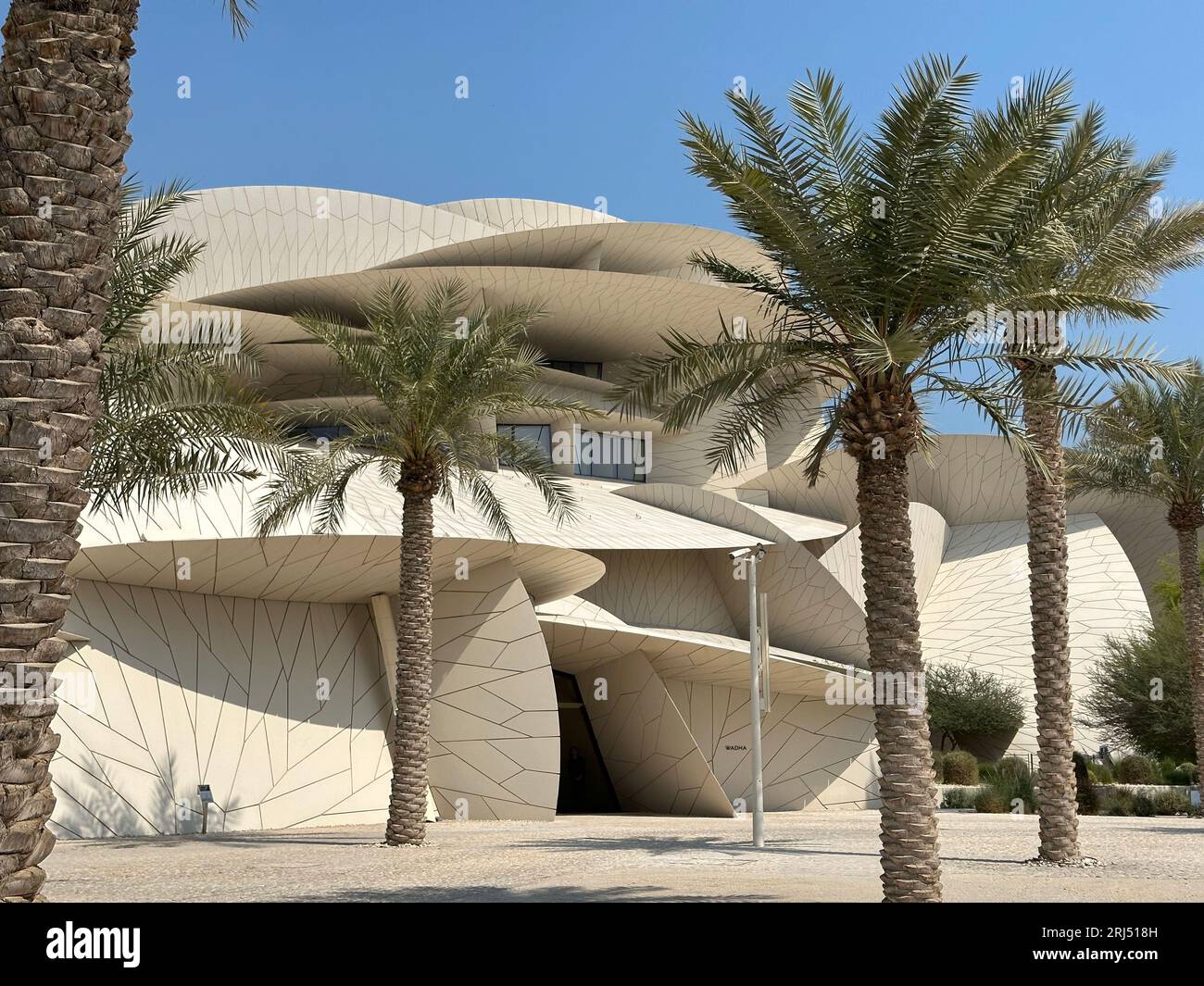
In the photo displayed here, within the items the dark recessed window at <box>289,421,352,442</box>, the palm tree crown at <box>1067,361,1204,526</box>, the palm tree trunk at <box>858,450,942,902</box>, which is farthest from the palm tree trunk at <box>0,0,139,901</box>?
the dark recessed window at <box>289,421,352,442</box>

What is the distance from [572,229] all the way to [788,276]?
31794 millimetres

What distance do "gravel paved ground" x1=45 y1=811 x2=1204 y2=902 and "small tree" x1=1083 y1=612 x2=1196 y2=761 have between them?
423 inches

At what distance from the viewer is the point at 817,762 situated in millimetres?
34375

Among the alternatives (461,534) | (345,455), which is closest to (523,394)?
(461,534)

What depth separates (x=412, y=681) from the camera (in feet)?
58.5

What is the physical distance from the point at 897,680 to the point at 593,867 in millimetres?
5820

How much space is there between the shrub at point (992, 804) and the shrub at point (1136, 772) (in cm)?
818

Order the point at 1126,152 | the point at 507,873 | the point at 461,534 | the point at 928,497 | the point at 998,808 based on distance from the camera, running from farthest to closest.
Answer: the point at 928,497 < the point at 998,808 < the point at 461,534 < the point at 1126,152 < the point at 507,873

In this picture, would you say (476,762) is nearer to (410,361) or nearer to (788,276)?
(410,361)

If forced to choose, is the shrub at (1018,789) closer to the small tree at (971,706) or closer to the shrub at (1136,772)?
the shrub at (1136,772)

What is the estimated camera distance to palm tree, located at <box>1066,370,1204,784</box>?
2147 centimetres

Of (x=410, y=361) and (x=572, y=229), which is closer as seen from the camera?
(x=410, y=361)

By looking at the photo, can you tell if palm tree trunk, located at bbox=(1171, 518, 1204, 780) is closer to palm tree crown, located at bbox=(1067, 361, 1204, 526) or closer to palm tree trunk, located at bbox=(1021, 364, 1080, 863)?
palm tree crown, located at bbox=(1067, 361, 1204, 526)

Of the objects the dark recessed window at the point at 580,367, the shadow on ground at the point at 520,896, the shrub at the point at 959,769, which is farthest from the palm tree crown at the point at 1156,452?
the dark recessed window at the point at 580,367
